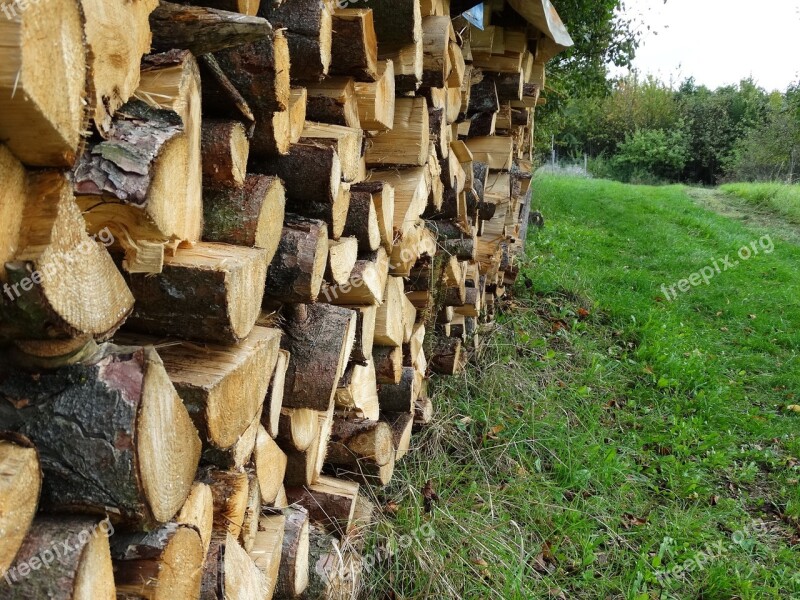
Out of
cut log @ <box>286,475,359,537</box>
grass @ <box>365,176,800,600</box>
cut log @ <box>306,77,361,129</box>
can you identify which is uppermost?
cut log @ <box>306,77,361,129</box>

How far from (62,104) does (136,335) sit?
0.56 m

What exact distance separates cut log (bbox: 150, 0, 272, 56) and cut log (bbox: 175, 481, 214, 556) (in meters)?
0.81

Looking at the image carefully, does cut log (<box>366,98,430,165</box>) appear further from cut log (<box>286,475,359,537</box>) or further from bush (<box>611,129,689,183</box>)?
bush (<box>611,129,689,183</box>)

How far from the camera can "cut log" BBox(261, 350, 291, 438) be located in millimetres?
1576

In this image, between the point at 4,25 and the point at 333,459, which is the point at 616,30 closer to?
the point at 333,459

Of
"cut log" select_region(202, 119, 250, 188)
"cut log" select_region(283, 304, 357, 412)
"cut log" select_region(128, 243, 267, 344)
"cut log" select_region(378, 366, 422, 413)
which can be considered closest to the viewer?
"cut log" select_region(128, 243, 267, 344)

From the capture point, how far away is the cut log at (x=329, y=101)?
1.80 metres

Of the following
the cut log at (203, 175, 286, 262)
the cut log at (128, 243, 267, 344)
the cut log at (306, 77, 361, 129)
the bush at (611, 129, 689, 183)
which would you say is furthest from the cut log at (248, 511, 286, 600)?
the bush at (611, 129, 689, 183)

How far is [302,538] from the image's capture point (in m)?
1.83

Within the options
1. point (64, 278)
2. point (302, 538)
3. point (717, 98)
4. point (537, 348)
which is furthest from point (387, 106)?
point (717, 98)

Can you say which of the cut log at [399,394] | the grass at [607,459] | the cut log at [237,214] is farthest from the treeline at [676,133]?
the cut log at [237,214]

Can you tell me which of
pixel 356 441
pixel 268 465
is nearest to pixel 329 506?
pixel 356 441

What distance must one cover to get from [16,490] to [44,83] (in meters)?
0.48

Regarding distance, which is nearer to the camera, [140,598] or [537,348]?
→ [140,598]
